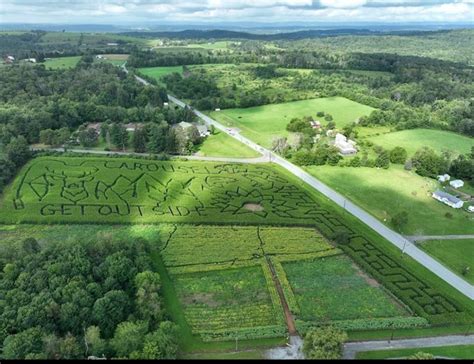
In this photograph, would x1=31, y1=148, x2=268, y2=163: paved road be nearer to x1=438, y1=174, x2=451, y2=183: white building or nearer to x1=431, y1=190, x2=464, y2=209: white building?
x1=431, y1=190, x2=464, y2=209: white building

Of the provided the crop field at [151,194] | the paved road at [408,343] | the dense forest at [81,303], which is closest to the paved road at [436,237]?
the crop field at [151,194]

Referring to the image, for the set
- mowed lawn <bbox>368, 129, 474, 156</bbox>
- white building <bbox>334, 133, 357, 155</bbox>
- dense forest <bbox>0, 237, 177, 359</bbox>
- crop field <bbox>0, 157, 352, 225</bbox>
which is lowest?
mowed lawn <bbox>368, 129, 474, 156</bbox>

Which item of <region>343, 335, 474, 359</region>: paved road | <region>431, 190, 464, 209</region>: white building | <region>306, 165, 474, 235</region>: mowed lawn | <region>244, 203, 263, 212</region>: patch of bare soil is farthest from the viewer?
<region>431, 190, 464, 209</region>: white building

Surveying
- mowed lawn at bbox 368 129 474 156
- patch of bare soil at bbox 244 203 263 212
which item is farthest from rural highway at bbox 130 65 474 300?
mowed lawn at bbox 368 129 474 156

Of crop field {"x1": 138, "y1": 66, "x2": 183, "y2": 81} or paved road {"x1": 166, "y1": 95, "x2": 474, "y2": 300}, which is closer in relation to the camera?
paved road {"x1": 166, "y1": 95, "x2": 474, "y2": 300}

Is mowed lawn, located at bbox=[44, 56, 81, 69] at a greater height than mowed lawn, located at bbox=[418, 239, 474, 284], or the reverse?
mowed lawn, located at bbox=[44, 56, 81, 69]

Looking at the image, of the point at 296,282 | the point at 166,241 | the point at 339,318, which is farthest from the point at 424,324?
the point at 166,241

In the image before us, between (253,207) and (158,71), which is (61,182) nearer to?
(253,207)

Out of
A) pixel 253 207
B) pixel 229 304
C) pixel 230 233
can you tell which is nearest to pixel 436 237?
pixel 253 207
